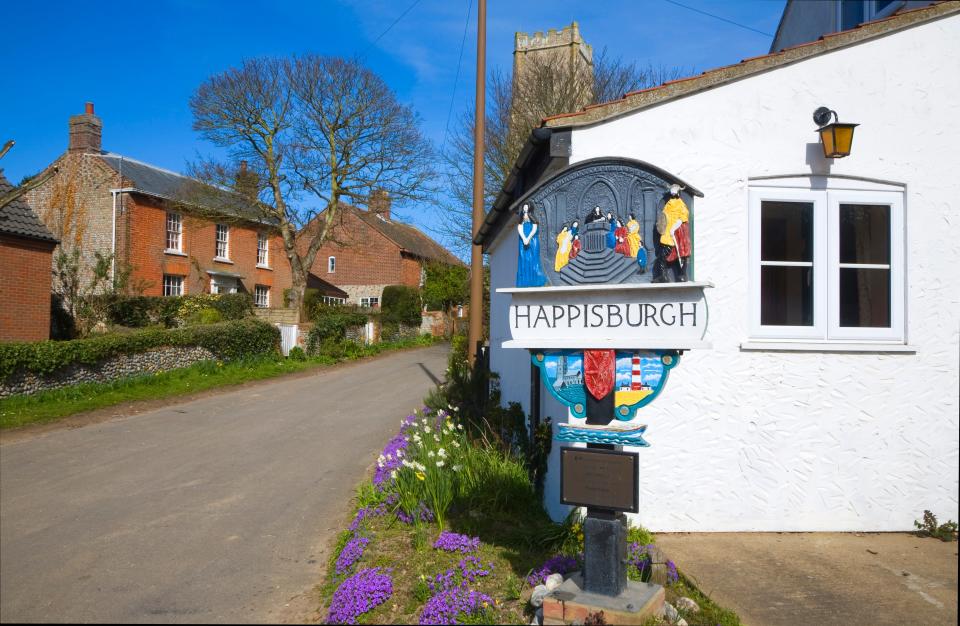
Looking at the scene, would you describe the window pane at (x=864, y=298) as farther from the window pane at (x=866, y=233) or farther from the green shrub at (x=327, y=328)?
the green shrub at (x=327, y=328)

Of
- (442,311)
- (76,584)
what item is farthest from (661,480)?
(442,311)

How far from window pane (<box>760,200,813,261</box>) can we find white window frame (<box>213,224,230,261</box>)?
26398 mm

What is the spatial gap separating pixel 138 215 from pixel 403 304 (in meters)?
12.9

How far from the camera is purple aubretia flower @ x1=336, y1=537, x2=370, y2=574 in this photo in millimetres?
5168

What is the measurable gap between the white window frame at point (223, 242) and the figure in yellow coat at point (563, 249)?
27.2 meters

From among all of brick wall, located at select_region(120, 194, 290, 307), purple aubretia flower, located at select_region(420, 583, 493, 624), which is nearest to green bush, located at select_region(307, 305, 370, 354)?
brick wall, located at select_region(120, 194, 290, 307)

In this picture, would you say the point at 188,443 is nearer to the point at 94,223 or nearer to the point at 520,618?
the point at 520,618

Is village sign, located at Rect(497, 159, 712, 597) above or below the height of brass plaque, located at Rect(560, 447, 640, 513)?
above

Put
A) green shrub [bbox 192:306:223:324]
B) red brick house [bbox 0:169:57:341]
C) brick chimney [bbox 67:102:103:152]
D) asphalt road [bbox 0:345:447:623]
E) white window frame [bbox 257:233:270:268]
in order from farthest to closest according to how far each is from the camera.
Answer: white window frame [bbox 257:233:270:268] < brick chimney [bbox 67:102:103:152] < green shrub [bbox 192:306:223:324] < red brick house [bbox 0:169:57:341] < asphalt road [bbox 0:345:447:623]

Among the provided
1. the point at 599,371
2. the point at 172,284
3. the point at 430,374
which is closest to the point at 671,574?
the point at 599,371

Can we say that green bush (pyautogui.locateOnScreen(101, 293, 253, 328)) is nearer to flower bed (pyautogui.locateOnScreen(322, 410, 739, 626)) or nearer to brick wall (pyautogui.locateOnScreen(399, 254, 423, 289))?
brick wall (pyautogui.locateOnScreen(399, 254, 423, 289))

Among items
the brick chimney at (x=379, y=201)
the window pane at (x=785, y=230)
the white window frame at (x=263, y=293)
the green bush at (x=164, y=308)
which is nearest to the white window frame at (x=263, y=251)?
the white window frame at (x=263, y=293)

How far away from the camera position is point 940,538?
5.75 meters

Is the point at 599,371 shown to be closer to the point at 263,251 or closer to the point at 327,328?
the point at 327,328
